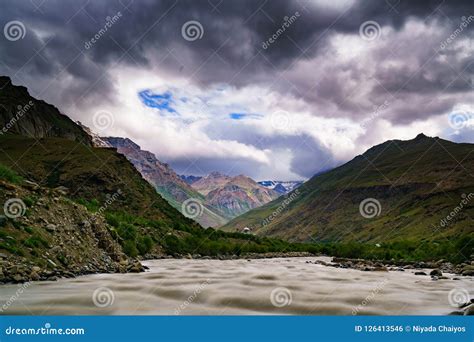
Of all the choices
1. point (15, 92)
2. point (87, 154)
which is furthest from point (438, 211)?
point (15, 92)

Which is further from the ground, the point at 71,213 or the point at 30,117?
the point at 30,117

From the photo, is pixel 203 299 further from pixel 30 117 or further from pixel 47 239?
pixel 30 117

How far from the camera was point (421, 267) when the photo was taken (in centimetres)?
5025

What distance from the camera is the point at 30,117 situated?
15812 centimetres

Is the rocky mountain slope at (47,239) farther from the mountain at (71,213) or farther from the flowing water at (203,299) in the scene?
the flowing water at (203,299)

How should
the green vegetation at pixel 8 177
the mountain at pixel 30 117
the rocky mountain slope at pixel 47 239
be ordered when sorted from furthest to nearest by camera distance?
the mountain at pixel 30 117
the green vegetation at pixel 8 177
the rocky mountain slope at pixel 47 239

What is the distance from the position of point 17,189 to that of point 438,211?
20013 cm

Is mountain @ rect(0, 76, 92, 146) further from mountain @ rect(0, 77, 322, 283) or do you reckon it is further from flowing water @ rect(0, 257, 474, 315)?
flowing water @ rect(0, 257, 474, 315)

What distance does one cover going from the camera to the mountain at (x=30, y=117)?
143875 millimetres

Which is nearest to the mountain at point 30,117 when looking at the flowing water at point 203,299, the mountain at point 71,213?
the mountain at point 71,213

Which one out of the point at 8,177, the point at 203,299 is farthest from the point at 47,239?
the point at 203,299

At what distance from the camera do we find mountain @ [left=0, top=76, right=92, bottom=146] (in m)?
144

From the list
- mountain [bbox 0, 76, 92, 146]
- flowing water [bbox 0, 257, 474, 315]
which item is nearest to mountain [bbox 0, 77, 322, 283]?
mountain [bbox 0, 76, 92, 146]

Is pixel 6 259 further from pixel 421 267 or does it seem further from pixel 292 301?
pixel 421 267
